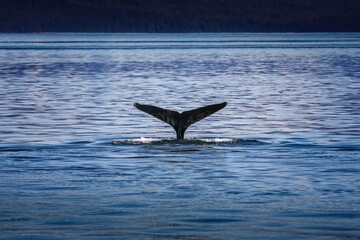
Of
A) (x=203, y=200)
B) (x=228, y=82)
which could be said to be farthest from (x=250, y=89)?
(x=203, y=200)

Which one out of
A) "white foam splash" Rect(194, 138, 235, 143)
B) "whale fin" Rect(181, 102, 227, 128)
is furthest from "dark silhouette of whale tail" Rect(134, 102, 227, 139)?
"white foam splash" Rect(194, 138, 235, 143)

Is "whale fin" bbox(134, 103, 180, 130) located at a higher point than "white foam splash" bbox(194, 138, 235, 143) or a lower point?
higher

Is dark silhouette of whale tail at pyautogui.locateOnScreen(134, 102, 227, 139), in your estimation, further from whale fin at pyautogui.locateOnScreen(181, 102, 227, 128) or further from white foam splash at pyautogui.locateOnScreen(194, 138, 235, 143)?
white foam splash at pyautogui.locateOnScreen(194, 138, 235, 143)

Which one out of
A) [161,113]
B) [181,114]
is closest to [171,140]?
[181,114]

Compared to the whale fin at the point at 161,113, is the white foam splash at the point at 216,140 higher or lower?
lower

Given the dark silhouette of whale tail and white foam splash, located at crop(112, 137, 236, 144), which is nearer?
the dark silhouette of whale tail

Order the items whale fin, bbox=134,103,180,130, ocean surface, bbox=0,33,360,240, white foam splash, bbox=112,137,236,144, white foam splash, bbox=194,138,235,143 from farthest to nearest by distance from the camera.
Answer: white foam splash, bbox=194,138,235,143, white foam splash, bbox=112,137,236,144, whale fin, bbox=134,103,180,130, ocean surface, bbox=0,33,360,240

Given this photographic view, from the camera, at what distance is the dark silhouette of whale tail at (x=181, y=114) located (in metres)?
23.0

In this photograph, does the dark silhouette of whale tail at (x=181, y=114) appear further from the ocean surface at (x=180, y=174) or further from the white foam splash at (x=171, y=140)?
the white foam splash at (x=171, y=140)

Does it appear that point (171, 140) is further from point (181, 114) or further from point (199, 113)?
point (199, 113)

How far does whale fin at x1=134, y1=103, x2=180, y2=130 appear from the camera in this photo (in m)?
23.0

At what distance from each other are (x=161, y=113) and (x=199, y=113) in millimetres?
783

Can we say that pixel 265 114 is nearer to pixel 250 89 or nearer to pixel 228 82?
pixel 250 89

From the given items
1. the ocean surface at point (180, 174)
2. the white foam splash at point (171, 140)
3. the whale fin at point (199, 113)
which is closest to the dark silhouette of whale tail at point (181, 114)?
the whale fin at point (199, 113)
